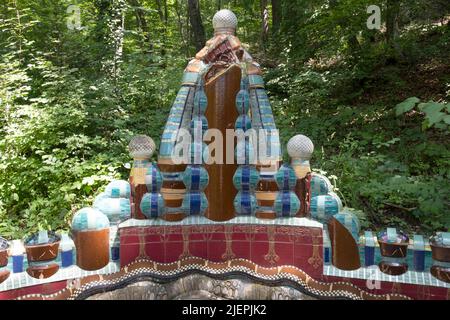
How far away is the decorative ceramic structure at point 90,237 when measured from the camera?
2.83m

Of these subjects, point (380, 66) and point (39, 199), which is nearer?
point (39, 199)

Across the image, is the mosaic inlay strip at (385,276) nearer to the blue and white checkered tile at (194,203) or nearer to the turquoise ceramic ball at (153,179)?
the blue and white checkered tile at (194,203)

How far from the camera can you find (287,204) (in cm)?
293

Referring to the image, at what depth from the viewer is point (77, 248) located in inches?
113

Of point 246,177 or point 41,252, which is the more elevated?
point 246,177

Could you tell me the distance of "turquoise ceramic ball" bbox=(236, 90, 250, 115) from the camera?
10.00 ft

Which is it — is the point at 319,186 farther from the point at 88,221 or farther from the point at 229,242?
the point at 88,221

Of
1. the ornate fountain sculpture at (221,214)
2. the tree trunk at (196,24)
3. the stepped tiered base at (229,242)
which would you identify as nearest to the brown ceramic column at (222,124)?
the ornate fountain sculpture at (221,214)

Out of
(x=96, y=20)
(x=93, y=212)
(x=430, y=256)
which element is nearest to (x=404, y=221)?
(x=430, y=256)

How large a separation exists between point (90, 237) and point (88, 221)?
112 mm

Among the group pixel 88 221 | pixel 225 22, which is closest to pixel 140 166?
pixel 88 221

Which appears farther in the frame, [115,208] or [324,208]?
[115,208]

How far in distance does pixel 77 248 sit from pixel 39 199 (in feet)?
9.04
